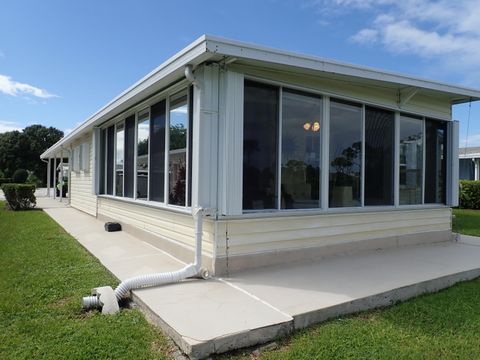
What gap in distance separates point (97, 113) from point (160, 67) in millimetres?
4458

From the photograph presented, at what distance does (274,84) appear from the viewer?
5055 millimetres

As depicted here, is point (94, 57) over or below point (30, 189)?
over

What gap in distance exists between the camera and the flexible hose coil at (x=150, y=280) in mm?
3959

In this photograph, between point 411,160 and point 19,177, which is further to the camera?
point 19,177

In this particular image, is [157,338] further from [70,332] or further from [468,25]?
[468,25]

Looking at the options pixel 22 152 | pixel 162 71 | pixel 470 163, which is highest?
pixel 22 152

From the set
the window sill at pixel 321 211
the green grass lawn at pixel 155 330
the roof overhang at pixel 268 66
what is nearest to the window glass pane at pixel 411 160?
the window sill at pixel 321 211

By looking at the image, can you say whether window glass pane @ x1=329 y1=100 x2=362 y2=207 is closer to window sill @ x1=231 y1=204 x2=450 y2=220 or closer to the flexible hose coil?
window sill @ x1=231 y1=204 x2=450 y2=220

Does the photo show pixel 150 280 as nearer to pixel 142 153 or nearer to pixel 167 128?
pixel 167 128

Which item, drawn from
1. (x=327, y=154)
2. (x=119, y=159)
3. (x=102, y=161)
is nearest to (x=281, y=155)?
(x=327, y=154)

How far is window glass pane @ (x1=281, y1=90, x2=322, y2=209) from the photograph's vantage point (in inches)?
206

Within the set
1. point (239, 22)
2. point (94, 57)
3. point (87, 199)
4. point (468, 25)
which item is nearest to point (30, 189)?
point (87, 199)

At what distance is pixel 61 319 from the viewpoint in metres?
3.49

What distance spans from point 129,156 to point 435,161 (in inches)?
235
